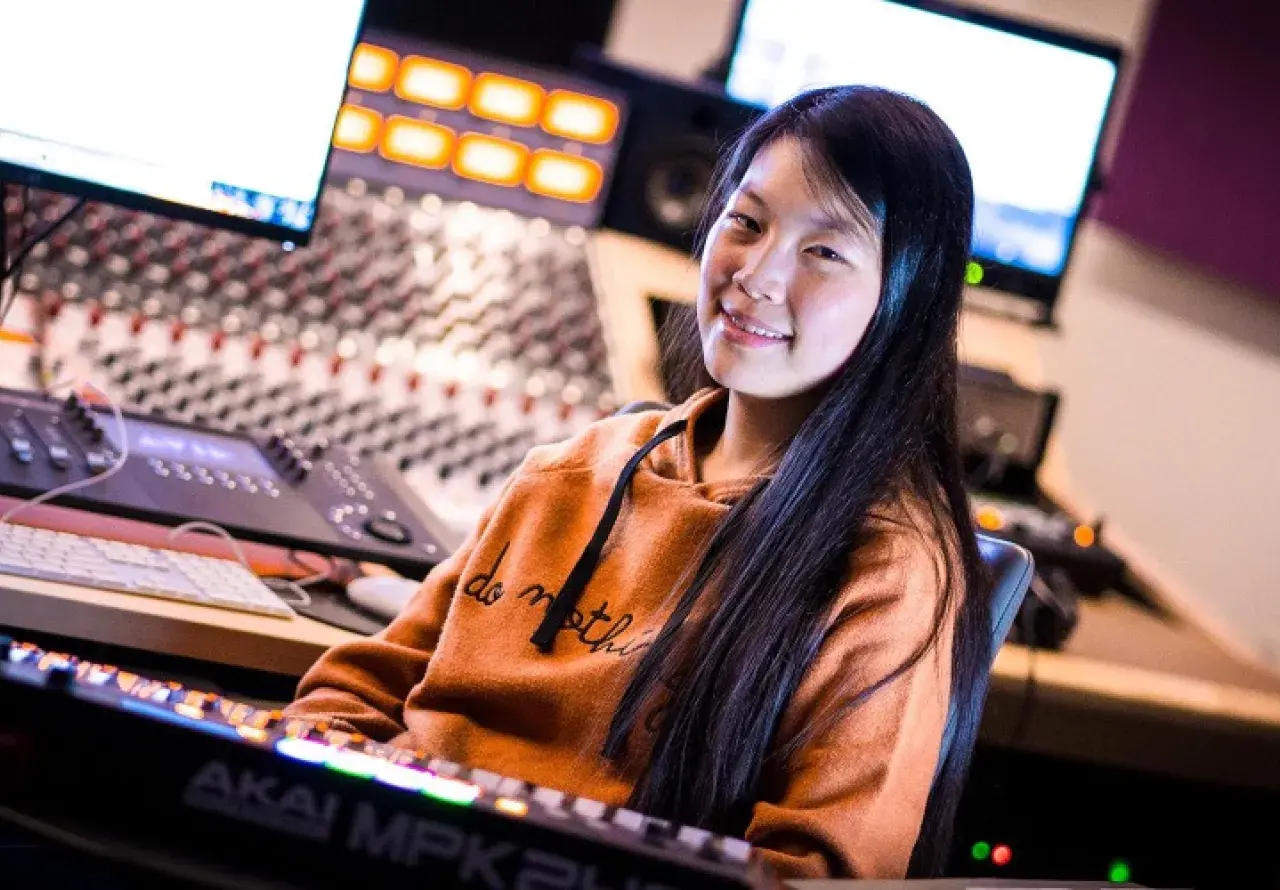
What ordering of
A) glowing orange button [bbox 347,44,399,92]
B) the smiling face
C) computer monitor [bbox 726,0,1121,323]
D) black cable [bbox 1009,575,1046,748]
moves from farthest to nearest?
computer monitor [bbox 726,0,1121,323] → glowing orange button [bbox 347,44,399,92] → black cable [bbox 1009,575,1046,748] → the smiling face

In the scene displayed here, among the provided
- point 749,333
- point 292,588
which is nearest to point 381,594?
point 292,588

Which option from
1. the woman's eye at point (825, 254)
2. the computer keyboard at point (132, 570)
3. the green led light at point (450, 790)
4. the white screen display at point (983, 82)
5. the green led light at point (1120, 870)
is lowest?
the green led light at point (1120, 870)

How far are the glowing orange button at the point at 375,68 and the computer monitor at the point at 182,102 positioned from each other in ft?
2.14

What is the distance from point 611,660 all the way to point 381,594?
372mm

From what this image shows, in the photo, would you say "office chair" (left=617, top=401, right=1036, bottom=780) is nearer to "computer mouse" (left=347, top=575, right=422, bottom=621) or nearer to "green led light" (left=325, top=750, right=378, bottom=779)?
"computer mouse" (left=347, top=575, right=422, bottom=621)

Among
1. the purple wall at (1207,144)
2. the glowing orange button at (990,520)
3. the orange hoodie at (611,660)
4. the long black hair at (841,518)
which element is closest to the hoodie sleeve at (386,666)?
the orange hoodie at (611,660)

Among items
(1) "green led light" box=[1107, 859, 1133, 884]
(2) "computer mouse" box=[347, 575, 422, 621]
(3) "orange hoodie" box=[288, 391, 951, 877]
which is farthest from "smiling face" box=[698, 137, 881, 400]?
(1) "green led light" box=[1107, 859, 1133, 884]

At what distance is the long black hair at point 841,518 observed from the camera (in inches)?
45.8

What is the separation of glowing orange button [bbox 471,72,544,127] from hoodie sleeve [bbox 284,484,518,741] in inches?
41.2

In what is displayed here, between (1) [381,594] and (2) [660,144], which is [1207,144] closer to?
(2) [660,144]

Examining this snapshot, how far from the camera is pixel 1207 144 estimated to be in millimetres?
3186

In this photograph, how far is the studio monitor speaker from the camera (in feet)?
7.97

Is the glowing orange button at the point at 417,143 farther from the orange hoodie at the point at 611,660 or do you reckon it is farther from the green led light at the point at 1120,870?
the green led light at the point at 1120,870

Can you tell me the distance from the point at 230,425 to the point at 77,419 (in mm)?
211
